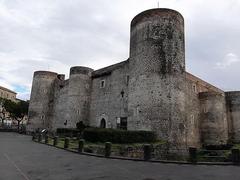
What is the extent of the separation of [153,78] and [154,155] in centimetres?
743

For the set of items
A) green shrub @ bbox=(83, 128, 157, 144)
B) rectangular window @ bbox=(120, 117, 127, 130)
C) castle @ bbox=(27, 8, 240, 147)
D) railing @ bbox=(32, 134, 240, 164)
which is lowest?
railing @ bbox=(32, 134, 240, 164)

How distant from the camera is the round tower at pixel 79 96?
110 feet

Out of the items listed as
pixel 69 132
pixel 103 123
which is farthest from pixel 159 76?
pixel 69 132

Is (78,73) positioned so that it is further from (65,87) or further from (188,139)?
(188,139)

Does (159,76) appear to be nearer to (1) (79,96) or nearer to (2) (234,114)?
(1) (79,96)

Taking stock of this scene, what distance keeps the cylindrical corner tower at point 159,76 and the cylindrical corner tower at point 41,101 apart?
80.7 feet

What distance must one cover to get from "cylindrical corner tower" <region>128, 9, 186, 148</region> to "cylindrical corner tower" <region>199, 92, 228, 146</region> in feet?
28.1

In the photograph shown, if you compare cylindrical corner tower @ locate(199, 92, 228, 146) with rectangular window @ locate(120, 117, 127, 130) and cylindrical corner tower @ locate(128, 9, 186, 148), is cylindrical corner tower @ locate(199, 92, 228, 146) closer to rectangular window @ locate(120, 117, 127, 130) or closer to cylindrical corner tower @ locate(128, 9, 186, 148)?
cylindrical corner tower @ locate(128, 9, 186, 148)

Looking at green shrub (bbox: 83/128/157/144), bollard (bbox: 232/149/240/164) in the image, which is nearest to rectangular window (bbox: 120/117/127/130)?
green shrub (bbox: 83/128/157/144)

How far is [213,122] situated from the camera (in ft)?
95.9

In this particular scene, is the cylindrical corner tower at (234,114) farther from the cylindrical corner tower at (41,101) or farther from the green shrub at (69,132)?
the cylindrical corner tower at (41,101)

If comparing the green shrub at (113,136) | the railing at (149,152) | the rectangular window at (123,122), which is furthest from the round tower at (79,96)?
the railing at (149,152)

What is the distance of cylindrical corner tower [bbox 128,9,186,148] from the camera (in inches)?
843

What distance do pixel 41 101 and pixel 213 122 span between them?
29628mm
